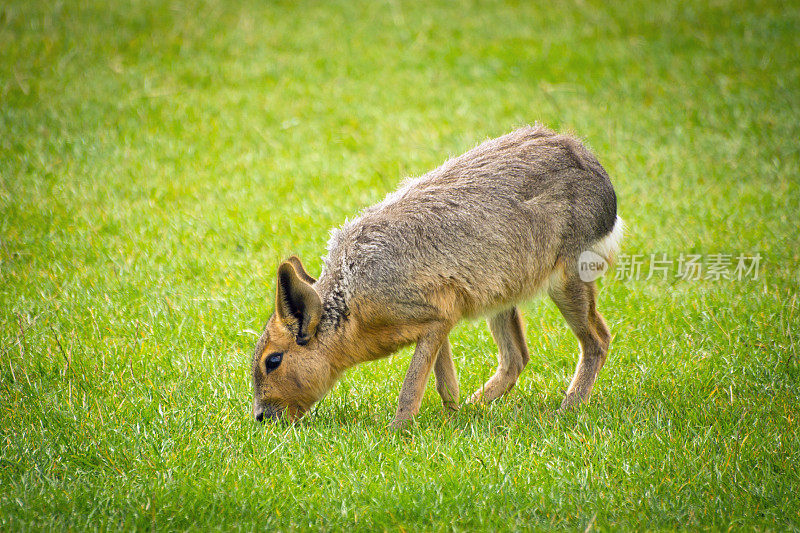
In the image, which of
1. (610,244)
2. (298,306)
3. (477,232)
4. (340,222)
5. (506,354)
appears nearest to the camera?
(298,306)

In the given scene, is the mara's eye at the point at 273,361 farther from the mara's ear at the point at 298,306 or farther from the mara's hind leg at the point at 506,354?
the mara's hind leg at the point at 506,354

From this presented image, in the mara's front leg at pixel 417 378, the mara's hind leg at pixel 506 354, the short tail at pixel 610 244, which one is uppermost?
the short tail at pixel 610 244

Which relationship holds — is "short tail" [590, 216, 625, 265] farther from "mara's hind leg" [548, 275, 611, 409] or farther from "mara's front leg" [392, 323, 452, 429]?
"mara's front leg" [392, 323, 452, 429]

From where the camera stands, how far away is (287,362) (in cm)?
435

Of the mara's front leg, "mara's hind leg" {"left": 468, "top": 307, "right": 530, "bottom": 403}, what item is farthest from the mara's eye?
"mara's hind leg" {"left": 468, "top": 307, "right": 530, "bottom": 403}

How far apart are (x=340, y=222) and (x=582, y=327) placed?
308 centimetres

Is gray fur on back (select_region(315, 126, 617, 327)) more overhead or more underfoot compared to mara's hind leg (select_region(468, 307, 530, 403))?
more overhead

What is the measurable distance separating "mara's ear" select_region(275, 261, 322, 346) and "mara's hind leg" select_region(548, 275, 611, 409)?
1.45 m

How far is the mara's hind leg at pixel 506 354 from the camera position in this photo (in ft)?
16.3

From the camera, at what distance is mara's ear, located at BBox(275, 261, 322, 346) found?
4199 mm

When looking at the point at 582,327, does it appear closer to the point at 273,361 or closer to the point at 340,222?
the point at 273,361

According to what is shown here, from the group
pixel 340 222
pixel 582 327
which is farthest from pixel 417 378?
pixel 340 222

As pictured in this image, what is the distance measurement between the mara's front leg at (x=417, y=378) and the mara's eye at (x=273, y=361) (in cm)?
69

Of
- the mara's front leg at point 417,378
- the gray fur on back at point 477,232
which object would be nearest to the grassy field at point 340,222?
the mara's front leg at point 417,378
